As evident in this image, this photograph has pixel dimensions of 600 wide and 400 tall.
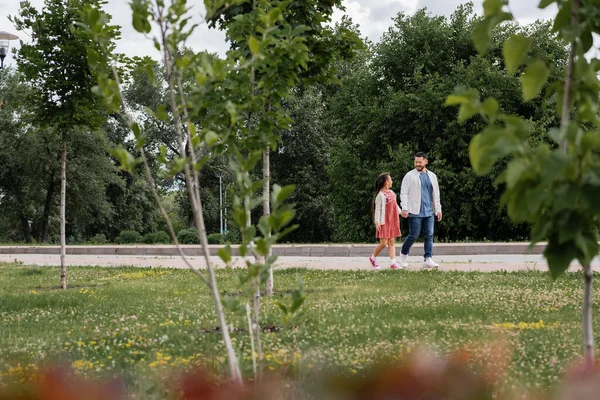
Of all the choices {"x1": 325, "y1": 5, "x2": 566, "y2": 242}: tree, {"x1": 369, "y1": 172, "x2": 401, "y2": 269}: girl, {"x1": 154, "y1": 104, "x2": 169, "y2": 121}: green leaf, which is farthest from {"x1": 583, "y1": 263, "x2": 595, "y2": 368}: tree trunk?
{"x1": 325, "y1": 5, "x2": 566, "y2": 242}: tree

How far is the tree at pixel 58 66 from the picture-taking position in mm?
10648

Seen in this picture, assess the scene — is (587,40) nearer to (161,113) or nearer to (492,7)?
(492,7)

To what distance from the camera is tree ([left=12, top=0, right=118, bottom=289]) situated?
1065 cm

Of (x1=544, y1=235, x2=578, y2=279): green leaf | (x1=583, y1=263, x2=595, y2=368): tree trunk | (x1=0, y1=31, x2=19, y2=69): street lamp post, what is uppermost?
(x1=0, y1=31, x2=19, y2=69): street lamp post

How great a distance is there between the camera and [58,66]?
428 inches

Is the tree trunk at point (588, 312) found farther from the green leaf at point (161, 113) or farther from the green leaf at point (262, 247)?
the green leaf at point (161, 113)

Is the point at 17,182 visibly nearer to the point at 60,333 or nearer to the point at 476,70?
the point at 476,70

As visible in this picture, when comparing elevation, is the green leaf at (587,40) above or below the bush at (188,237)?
above

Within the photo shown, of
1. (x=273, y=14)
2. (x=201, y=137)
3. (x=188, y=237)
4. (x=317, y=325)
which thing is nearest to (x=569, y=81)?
(x=273, y=14)

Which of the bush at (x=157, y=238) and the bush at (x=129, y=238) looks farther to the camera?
the bush at (x=129, y=238)

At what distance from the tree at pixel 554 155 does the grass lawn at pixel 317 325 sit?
603mm

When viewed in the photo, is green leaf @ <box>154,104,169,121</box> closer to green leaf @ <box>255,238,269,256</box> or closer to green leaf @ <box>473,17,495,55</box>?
green leaf @ <box>255,238,269,256</box>

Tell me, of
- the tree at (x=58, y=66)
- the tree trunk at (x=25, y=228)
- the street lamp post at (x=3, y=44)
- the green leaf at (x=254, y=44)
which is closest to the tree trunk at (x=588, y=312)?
the green leaf at (x=254, y=44)

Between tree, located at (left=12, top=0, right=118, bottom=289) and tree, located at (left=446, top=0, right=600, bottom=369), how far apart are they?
29.3ft
